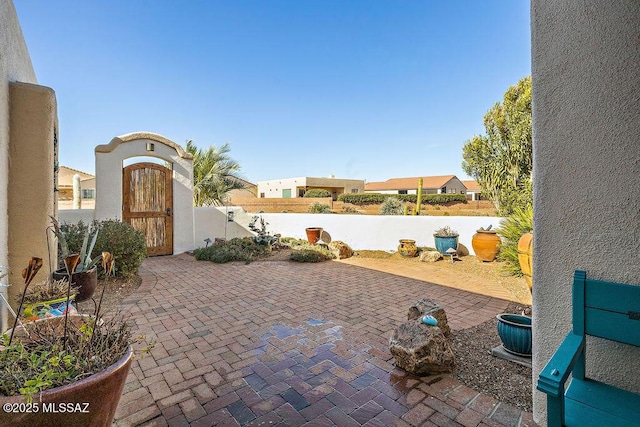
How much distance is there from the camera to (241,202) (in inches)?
692

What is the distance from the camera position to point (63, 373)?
1.39 m

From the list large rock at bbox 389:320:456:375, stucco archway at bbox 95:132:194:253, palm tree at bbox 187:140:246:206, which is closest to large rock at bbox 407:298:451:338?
large rock at bbox 389:320:456:375

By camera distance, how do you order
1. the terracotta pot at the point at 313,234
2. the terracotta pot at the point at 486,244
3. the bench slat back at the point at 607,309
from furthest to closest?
1. the terracotta pot at the point at 313,234
2. the terracotta pot at the point at 486,244
3. the bench slat back at the point at 607,309

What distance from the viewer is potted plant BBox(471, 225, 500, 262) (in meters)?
7.00

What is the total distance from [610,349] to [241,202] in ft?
56.7

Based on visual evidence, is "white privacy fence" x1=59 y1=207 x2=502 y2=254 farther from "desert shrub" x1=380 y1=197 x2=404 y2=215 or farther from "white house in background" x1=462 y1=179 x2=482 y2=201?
"white house in background" x1=462 y1=179 x2=482 y2=201

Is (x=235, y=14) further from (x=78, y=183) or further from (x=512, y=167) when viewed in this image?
(x=512, y=167)

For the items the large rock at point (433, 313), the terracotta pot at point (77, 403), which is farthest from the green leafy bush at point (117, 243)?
the large rock at point (433, 313)

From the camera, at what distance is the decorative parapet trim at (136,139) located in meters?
7.09

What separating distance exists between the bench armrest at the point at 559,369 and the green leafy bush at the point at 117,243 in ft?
20.1

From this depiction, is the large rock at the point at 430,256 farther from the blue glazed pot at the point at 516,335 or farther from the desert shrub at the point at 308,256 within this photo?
the blue glazed pot at the point at 516,335

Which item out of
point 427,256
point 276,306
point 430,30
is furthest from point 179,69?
point 427,256

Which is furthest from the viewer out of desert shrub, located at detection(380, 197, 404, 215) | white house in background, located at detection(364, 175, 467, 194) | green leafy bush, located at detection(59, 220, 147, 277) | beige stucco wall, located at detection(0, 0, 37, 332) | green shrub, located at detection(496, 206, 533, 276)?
white house in background, located at detection(364, 175, 467, 194)

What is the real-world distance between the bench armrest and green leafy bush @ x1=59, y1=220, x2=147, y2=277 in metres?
6.12
